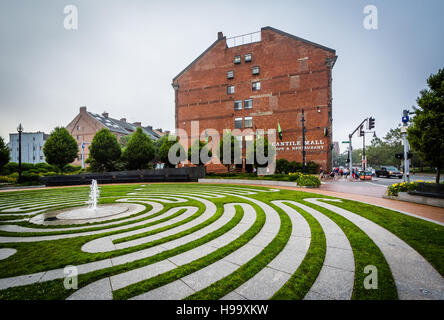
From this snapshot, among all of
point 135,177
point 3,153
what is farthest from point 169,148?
point 3,153

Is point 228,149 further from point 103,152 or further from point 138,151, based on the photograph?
point 103,152

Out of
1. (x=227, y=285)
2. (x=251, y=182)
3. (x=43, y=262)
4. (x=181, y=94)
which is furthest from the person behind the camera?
(x=181, y=94)

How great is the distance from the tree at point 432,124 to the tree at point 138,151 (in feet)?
95.1

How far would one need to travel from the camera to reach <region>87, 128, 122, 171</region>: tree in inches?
1103

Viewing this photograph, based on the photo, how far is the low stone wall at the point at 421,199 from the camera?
26.7ft

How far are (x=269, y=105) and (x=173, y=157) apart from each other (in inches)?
660

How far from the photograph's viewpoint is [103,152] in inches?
1101

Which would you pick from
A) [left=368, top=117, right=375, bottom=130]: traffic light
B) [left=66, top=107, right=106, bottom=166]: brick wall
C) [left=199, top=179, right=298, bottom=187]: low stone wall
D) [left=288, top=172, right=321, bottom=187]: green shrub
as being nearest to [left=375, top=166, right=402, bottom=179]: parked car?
[left=368, top=117, right=375, bottom=130]: traffic light

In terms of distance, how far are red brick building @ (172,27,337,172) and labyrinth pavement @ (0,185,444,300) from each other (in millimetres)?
23102

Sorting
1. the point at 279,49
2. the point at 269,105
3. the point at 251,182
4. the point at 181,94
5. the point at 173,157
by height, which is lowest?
the point at 251,182

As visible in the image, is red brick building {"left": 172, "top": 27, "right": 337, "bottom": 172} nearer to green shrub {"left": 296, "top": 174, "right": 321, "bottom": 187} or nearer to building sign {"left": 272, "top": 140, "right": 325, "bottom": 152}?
building sign {"left": 272, "top": 140, "right": 325, "bottom": 152}
